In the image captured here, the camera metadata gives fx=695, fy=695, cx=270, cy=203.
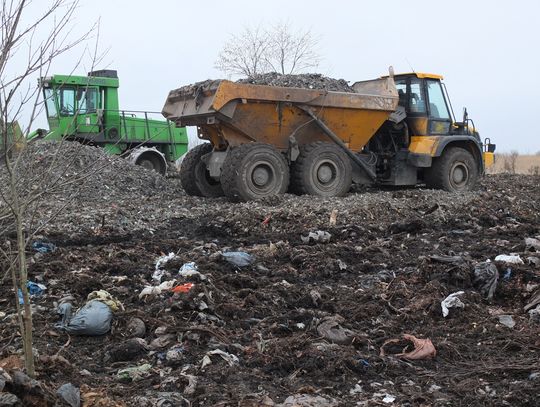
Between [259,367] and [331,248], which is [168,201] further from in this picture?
[259,367]

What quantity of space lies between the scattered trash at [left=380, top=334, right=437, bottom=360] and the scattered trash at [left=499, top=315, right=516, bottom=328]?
799 mm

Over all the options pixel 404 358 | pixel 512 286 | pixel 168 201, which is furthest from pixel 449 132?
pixel 404 358

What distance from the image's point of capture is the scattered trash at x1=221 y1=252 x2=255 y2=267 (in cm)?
680

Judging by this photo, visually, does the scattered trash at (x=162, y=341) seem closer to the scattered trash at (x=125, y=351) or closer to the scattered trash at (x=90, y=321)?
the scattered trash at (x=125, y=351)

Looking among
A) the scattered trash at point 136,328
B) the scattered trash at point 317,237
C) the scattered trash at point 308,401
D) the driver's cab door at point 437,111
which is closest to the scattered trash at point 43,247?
the scattered trash at point 317,237

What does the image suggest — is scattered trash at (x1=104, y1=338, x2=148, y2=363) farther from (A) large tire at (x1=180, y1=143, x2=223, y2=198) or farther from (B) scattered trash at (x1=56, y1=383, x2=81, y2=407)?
(A) large tire at (x1=180, y1=143, x2=223, y2=198)

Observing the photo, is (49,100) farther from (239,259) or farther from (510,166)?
(510,166)

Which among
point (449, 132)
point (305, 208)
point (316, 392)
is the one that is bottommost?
point (316, 392)

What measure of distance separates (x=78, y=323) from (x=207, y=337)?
35.8 inches

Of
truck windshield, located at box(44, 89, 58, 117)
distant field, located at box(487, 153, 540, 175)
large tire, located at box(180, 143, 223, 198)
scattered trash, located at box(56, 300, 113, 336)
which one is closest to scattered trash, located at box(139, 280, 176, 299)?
scattered trash, located at box(56, 300, 113, 336)

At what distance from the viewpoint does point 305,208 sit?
1043 cm

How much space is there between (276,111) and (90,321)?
755 centimetres

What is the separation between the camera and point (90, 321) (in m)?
4.78

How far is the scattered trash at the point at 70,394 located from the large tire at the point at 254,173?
788 centimetres
